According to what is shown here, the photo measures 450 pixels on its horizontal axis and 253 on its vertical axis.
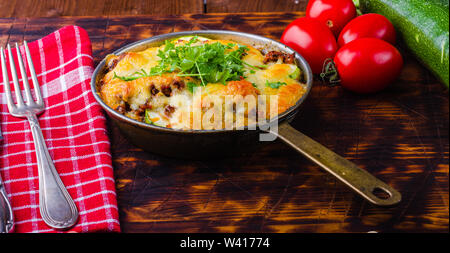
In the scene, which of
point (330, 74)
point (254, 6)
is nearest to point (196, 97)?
point (330, 74)

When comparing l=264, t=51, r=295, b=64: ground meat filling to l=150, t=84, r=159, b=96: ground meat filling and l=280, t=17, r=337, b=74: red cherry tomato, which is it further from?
l=150, t=84, r=159, b=96: ground meat filling

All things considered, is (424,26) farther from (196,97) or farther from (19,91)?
(19,91)

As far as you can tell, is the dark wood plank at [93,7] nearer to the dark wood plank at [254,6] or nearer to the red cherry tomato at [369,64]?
the dark wood plank at [254,6]

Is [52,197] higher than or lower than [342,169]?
lower

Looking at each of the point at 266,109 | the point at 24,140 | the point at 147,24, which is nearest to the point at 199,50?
the point at 266,109

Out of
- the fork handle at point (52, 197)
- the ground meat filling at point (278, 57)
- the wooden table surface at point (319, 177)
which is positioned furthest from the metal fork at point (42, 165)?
the ground meat filling at point (278, 57)

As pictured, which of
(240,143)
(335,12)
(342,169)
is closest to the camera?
(342,169)
